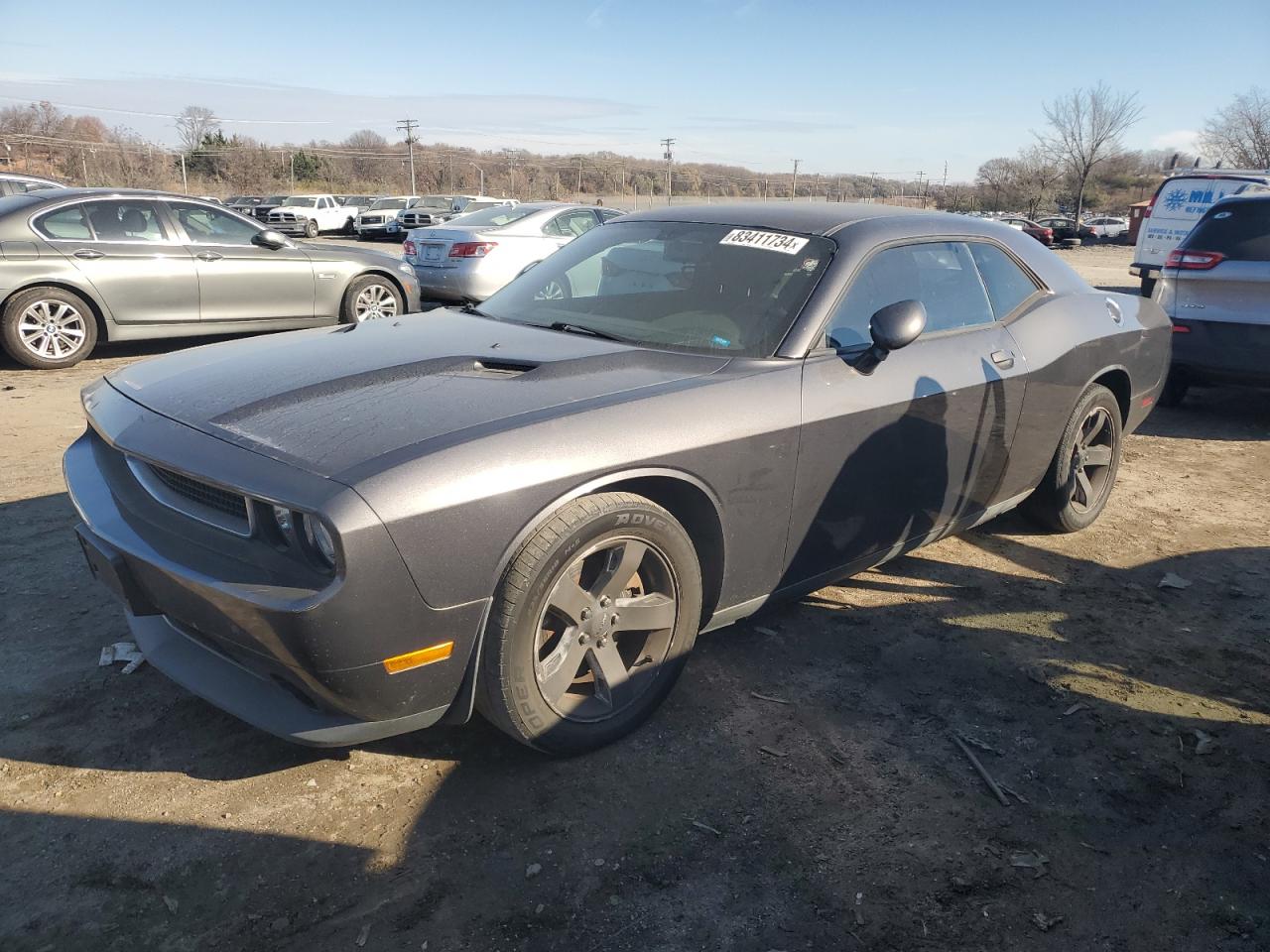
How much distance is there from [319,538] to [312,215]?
34821mm

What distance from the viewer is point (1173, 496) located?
5680mm

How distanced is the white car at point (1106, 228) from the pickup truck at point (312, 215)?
31070 mm

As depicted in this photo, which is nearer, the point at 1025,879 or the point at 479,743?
the point at 1025,879

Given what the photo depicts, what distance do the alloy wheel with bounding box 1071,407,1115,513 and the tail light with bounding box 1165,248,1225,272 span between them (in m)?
2.87

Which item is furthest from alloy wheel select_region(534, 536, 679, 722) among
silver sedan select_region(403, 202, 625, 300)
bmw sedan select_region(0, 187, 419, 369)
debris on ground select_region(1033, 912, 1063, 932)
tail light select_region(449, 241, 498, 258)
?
tail light select_region(449, 241, 498, 258)

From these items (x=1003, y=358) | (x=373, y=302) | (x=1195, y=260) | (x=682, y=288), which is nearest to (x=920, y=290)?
(x=1003, y=358)

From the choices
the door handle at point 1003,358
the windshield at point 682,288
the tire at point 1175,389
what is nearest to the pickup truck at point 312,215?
the tire at point 1175,389

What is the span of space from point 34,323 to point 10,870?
698cm

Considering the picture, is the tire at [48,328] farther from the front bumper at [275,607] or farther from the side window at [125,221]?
the front bumper at [275,607]

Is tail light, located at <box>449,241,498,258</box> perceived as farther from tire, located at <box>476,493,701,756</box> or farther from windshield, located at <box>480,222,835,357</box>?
tire, located at <box>476,493,701,756</box>

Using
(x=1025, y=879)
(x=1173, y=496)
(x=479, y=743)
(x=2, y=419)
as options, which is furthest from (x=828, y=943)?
(x=2, y=419)

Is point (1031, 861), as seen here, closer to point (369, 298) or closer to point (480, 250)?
point (369, 298)

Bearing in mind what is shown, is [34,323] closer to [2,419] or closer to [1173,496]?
[2,419]

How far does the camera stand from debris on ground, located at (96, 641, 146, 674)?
327 cm
